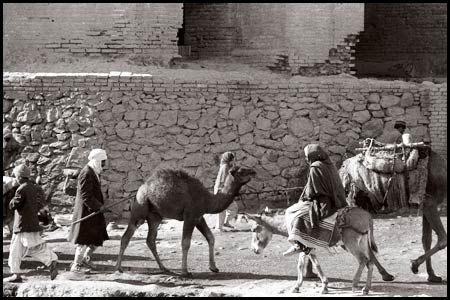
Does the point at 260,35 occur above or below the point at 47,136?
above

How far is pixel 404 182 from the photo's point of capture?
1161cm

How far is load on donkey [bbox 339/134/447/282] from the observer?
1136 cm

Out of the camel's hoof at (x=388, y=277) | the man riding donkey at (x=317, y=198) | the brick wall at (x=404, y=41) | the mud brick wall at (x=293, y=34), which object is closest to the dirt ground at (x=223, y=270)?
the camel's hoof at (x=388, y=277)

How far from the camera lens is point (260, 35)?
1733 cm

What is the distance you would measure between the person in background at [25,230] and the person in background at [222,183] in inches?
112

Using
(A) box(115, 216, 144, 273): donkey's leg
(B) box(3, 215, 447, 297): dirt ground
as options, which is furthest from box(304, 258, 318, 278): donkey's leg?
(A) box(115, 216, 144, 273): donkey's leg

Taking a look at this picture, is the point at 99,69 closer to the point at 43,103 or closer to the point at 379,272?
the point at 43,103

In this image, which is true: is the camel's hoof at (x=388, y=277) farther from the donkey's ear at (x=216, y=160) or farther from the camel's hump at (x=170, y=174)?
the donkey's ear at (x=216, y=160)

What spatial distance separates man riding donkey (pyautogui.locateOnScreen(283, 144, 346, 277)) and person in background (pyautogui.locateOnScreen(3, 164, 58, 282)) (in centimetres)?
284

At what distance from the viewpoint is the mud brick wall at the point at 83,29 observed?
16.2m

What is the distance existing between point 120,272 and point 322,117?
5666mm

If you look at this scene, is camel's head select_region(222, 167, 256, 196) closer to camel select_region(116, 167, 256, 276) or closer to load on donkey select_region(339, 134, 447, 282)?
camel select_region(116, 167, 256, 276)

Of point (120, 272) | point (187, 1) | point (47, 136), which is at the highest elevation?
point (187, 1)

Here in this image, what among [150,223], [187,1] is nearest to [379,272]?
[150,223]
